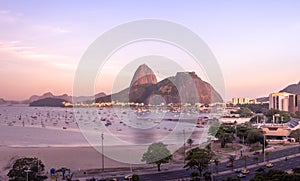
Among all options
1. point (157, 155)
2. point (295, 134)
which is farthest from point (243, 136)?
point (157, 155)

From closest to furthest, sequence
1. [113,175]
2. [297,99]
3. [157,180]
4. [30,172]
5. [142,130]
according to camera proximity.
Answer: [30,172] < [157,180] < [113,175] < [142,130] < [297,99]

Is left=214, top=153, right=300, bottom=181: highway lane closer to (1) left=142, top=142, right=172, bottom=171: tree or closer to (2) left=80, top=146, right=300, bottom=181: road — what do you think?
(2) left=80, top=146, right=300, bottom=181: road

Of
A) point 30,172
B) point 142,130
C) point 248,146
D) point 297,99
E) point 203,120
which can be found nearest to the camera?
point 30,172

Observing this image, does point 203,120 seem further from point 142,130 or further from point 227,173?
point 227,173

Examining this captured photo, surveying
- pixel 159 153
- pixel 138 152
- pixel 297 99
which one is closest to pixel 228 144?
pixel 138 152

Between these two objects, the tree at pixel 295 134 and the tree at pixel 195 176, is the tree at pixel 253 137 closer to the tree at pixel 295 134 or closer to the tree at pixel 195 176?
the tree at pixel 295 134
